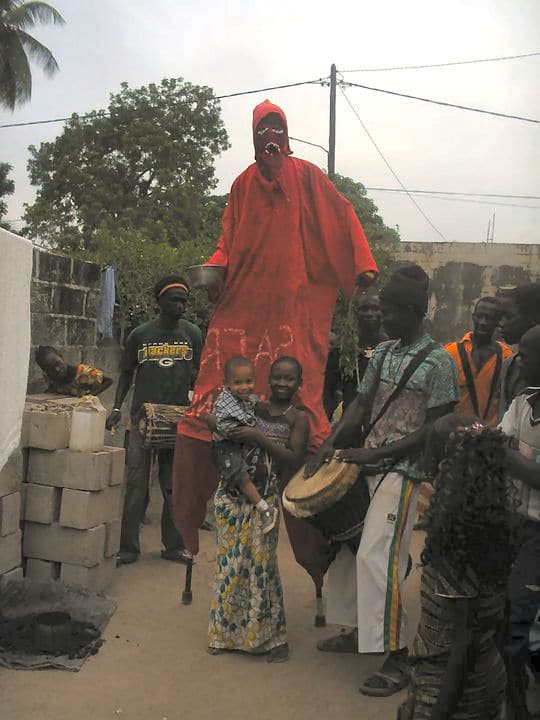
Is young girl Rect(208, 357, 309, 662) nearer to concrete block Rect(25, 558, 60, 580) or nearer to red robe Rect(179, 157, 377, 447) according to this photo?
red robe Rect(179, 157, 377, 447)

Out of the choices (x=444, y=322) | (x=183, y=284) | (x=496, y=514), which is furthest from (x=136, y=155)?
(x=496, y=514)

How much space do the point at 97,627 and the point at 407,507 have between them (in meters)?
1.78

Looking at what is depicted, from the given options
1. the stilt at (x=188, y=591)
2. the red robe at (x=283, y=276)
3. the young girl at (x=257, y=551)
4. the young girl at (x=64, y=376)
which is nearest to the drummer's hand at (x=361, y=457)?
the young girl at (x=257, y=551)

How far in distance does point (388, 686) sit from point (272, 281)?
2.10m

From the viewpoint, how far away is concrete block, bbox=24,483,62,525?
4609 millimetres

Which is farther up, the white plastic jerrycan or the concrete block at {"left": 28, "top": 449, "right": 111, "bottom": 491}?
the white plastic jerrycan

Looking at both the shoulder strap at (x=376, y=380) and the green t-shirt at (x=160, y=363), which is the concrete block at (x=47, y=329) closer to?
the green t-shirt at (x=160, y=363)

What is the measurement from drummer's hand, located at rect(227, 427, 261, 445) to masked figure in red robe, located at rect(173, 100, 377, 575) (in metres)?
0.53

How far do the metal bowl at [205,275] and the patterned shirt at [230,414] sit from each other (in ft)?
2.41

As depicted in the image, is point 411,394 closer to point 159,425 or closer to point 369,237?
point 159,425

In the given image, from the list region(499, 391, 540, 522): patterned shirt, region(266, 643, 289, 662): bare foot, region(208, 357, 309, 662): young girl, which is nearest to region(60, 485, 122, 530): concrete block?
region(208, 357, 309, 662): young girl

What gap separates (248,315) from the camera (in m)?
4.45

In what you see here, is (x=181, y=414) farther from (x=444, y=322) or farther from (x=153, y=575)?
(x=444, y=322)

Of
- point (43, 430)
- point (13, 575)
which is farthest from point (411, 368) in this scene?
point (13, 575)
